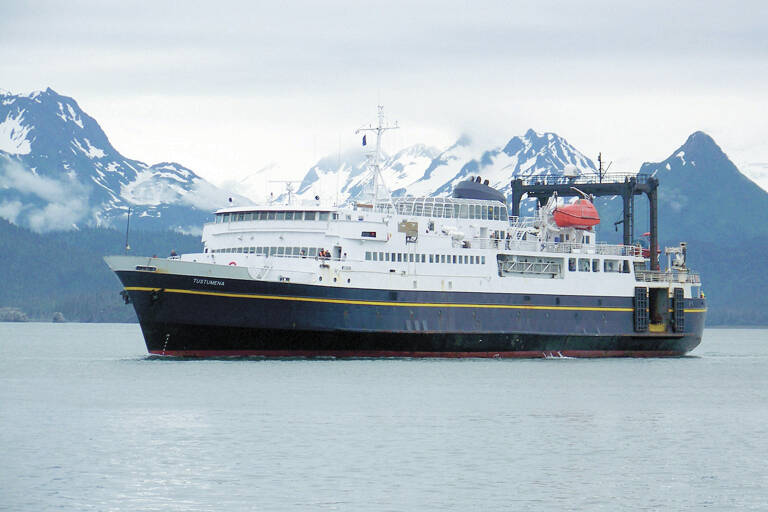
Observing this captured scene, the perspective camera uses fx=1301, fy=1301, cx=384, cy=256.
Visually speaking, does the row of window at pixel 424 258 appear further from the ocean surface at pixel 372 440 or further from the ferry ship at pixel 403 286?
the ocean surface at pixel 372 440

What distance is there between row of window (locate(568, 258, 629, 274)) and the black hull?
1681 mm

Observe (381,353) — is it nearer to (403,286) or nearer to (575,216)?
(403,286)

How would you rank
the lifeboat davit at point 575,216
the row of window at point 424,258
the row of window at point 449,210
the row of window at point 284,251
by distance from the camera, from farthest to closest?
1. the lifeboat davit at point 575,216
2. the row of window at point 449,210
3. the row of window at point 424,258
4. the row of window at point 284,251

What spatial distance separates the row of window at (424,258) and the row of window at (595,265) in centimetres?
636

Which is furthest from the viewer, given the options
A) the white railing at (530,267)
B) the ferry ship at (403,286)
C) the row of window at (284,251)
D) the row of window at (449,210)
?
the white railing at (530,267)

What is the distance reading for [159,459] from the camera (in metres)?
31.3

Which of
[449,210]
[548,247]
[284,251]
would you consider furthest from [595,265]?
[284,251]

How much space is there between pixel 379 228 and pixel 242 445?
27.9 m

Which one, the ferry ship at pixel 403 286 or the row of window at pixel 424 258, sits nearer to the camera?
the ferry ship at pixel 403 286

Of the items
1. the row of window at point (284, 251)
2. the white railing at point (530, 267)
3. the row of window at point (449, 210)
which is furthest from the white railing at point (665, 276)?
the row of window at point (284, 251)

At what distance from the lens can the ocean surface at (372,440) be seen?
90.0 feet

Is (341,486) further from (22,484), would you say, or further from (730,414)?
(730,414)

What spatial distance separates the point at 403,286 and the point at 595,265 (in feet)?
44.8

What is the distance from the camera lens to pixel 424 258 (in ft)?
203
